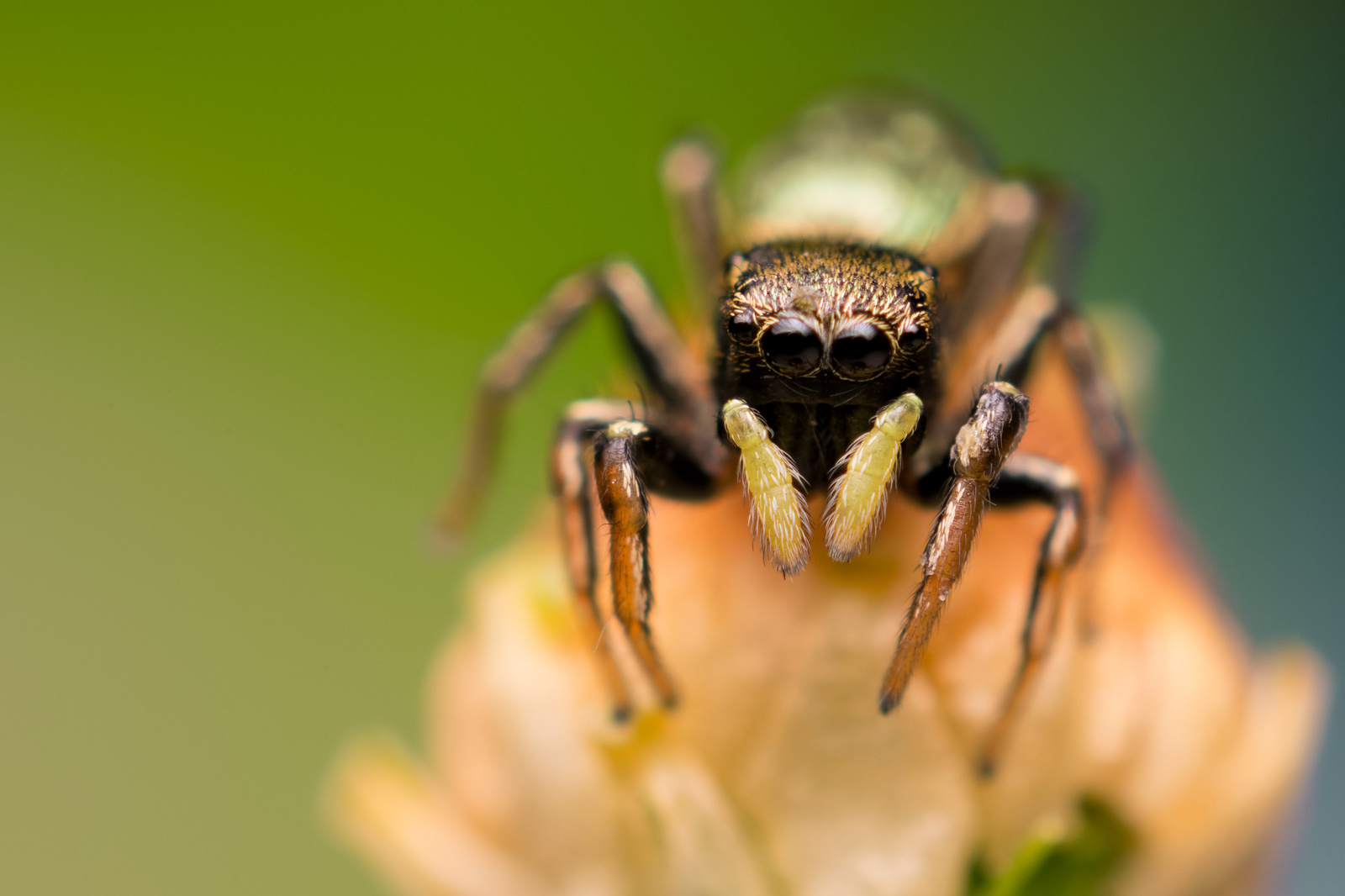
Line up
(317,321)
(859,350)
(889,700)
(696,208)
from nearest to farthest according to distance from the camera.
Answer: (889,700), (859,350), (696,208), (317,321)

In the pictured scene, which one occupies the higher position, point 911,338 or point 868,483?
point 911,338

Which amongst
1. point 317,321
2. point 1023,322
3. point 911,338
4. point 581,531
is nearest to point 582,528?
point 581,531

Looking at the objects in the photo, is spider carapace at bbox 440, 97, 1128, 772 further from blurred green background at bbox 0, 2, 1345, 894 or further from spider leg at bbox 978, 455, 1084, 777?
blurred green background at bbox 0, 2, 1345, 894

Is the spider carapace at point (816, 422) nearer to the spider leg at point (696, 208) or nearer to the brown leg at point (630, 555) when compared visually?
the brown leg at point (630, 555)

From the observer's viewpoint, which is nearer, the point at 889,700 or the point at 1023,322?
the point at 889,700

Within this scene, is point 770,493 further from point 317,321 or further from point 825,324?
point 317,321

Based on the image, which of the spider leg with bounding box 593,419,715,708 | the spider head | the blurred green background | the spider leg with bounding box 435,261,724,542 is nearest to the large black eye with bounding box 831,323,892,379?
the spider head

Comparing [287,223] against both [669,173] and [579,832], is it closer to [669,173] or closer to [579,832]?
[669,173]

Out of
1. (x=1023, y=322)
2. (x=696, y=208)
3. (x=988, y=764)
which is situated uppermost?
(x=696, y=208)
